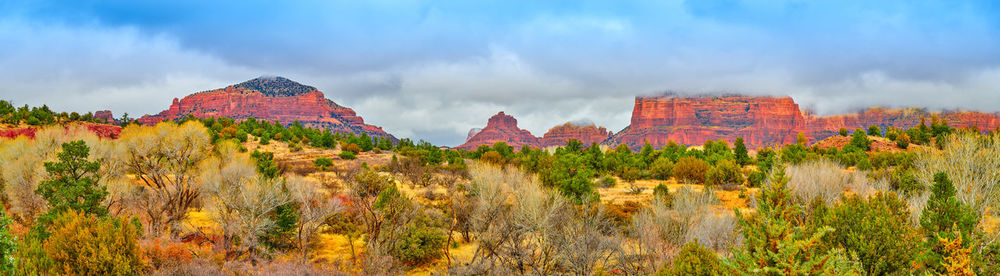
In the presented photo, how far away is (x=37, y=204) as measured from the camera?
56.3 feet

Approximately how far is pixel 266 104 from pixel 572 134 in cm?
10623

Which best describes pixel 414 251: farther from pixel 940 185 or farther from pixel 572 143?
pixel 572 143

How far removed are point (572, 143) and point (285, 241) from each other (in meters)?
39.4

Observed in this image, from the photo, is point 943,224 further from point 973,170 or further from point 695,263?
point 973,170

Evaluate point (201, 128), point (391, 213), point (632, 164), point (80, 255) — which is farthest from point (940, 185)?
point (632, 164)

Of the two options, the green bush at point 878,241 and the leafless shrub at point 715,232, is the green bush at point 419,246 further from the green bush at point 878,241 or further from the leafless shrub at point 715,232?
the green bush at point 878,241

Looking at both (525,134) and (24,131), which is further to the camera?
(525,134)

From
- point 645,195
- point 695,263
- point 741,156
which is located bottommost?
point 645,195

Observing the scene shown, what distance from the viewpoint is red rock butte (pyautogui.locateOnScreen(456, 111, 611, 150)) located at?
170 m

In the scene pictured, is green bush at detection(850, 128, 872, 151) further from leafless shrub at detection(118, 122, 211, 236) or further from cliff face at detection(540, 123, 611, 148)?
cliff face at detection(540, 123, 611, 148)

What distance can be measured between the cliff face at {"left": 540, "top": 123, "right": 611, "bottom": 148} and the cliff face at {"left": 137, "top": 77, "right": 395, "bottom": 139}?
64935 millimetres

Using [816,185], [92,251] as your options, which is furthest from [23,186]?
[816,185]

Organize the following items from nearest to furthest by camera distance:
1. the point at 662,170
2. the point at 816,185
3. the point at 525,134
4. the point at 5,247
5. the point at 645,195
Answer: the point at 5,247 < the point at 816,185 < the point at 645,195 < the point at 662,170 < the point at 525,134

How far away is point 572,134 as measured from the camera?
171m
